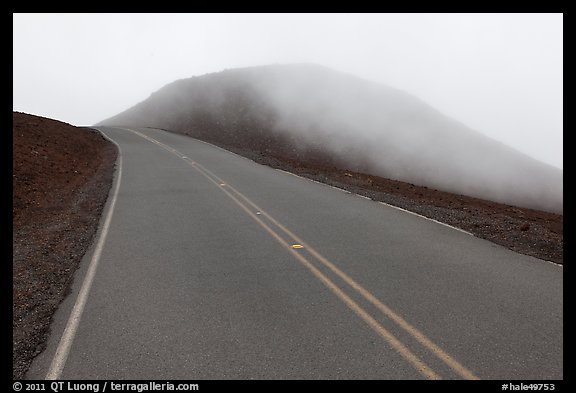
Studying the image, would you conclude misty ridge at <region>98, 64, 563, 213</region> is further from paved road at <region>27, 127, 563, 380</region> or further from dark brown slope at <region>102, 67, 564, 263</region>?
paved road at <region>27, 127, 563, 380</region>

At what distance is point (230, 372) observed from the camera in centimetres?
395

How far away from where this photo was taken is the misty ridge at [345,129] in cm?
4897

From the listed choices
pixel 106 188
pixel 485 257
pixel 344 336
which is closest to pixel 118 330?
pixel 344 336

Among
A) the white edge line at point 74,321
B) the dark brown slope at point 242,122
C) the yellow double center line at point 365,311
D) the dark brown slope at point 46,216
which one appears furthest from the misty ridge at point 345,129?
the white edge line at point 74,321

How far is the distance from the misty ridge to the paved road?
29985 mm

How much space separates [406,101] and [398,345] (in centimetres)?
7964

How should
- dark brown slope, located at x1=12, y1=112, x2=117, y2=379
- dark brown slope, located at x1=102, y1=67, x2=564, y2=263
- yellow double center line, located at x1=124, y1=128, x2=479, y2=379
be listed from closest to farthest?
1. yellow double center line, located at x1=124, y1=128, x2=479, y2=379
2. dark brown slope, located at x1=12, y1=112, x2=117, y2=379
3. dark brown slope, located at x1=102, y1=67, x2=564, y2=263

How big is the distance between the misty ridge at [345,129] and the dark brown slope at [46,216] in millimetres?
16283

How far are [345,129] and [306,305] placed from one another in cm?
5776

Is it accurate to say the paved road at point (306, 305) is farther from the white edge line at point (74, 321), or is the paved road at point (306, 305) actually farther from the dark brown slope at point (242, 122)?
the dark brown slope at point (242, 122)

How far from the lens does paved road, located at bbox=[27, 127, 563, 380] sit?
4.08 meters

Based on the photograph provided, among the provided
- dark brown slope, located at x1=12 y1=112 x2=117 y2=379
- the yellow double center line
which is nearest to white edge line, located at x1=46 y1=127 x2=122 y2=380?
dark brown slope, located at x1=12 y1=112 x2=117 y2=379

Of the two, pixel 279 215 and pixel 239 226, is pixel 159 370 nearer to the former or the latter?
pixel 239 226

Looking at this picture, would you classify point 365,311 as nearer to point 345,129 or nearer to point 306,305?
point 306,305
